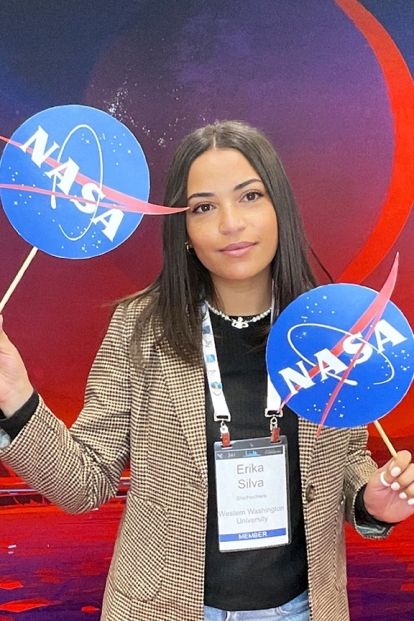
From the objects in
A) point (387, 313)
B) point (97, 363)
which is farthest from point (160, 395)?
point (387, 313)

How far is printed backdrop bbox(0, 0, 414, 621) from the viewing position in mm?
2004

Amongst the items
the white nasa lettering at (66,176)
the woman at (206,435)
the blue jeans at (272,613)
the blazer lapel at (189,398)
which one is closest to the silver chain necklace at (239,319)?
the woman at (206,435)

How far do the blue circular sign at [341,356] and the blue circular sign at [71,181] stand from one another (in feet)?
1.13

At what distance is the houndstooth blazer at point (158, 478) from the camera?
1226 millimetres

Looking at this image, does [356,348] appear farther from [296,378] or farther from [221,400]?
[221,400]

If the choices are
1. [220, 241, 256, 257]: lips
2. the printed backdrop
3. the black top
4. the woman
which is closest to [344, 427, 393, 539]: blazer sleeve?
the woman

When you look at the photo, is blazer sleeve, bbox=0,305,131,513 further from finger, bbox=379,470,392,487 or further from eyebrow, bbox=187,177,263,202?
finger, bbox=379,470,392,487

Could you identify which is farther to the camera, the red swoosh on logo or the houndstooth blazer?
the red swoosh on logo

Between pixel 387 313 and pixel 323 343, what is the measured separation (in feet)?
0.38

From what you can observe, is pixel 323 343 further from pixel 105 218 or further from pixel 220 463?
pixel 105 218

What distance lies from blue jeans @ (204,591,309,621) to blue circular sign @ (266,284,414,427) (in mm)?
367

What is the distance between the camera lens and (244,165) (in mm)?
A: 1276

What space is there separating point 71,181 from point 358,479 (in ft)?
2.53

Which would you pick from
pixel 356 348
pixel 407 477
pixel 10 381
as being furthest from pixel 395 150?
pixel 10 381
